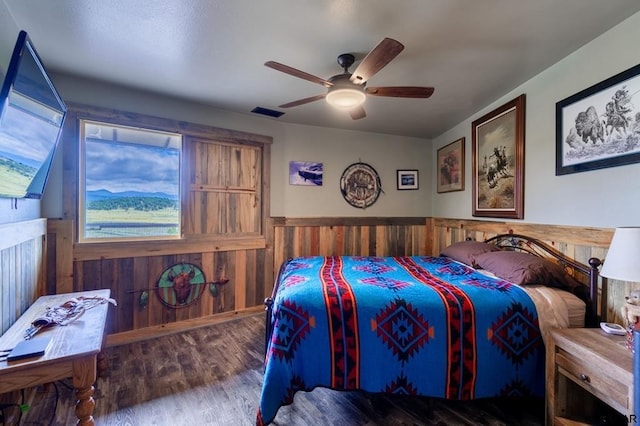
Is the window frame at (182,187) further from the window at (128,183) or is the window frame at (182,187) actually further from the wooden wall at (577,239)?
the wooden wall at (577,239)

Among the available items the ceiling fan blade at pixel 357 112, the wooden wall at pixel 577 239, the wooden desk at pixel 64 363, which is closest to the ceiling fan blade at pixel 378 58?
the ceiling fan blade at pixel 357 112

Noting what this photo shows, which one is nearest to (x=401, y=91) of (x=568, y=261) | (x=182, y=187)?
(x=568, y=261)

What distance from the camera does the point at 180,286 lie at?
3.13 meters

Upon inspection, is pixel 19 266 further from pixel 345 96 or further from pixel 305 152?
pixel 305 152

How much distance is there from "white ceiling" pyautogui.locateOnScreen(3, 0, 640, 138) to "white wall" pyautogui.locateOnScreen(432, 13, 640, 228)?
0.34 ft

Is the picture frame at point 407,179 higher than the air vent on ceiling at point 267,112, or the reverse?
the air vent on ceiling at point 267,112

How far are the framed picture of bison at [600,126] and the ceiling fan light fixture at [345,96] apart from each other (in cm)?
162

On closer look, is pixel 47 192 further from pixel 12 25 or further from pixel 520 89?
pixel 520 89

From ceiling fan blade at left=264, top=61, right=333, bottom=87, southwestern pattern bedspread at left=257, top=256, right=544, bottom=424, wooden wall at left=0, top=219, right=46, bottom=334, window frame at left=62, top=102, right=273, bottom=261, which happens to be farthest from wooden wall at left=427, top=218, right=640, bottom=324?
wooden wall at left=0, top=219, right=46, bottom=334

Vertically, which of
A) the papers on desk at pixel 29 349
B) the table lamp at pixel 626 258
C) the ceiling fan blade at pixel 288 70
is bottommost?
the papers on desk at pixel 29 349

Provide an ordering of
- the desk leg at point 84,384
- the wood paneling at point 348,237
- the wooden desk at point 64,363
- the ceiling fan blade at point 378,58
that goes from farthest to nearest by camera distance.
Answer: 1. the wood paneling at point 348,237
2. the ceiling fan blade at point 378,58
3. the desk leg at point 84,384
4. the wooden desk at point 64,363

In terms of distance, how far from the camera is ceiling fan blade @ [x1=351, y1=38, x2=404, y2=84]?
1.58m

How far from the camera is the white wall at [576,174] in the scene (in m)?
1.80

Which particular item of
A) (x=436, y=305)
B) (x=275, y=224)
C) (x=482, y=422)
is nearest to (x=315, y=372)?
(x=436, y=305)
